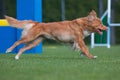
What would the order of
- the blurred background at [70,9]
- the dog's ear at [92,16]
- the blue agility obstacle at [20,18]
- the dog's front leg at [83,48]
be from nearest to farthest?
the dog's front leg at [83,48] → the dog's ear at [92,16] → the blue agility obstacle at [20,18] → the blurred background at [70,9]

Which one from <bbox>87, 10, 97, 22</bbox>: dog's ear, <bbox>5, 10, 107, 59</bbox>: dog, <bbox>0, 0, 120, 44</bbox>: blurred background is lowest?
<bbox>0, 0, 120, 44</bbox>: blurred background

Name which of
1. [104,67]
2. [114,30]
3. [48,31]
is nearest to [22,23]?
[48,31]

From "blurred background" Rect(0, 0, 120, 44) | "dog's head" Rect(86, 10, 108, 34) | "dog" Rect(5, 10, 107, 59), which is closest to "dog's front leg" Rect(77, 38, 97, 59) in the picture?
"dog" Rect(5, 10, 107, 59)

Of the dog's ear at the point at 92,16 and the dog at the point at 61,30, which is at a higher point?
the dog's ear at the point at 92,16

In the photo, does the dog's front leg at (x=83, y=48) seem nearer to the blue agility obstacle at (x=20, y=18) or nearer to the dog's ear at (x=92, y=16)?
the dog's ear at (x=92, y=16)

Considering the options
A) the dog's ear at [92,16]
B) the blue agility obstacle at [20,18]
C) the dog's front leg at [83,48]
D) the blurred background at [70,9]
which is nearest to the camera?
the dog's front leg at [83,48]

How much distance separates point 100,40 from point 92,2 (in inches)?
766

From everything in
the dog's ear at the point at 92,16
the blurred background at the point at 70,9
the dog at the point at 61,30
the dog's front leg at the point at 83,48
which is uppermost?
the dog's ear at the point at 92,16

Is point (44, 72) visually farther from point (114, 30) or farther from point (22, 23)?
point (114, 30)

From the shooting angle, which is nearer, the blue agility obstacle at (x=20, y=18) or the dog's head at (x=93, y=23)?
the dog's head at (x=93, y=23)

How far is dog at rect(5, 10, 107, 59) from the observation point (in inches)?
456

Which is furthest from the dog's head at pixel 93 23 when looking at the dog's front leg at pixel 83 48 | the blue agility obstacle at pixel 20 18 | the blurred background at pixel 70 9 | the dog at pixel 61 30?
the blurred background at pixel 70 9

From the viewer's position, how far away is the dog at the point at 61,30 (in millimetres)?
11594

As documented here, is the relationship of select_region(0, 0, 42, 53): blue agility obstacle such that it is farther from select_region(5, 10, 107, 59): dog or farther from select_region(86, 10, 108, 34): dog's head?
select_region(86, 10, 108, 34): dog's head
